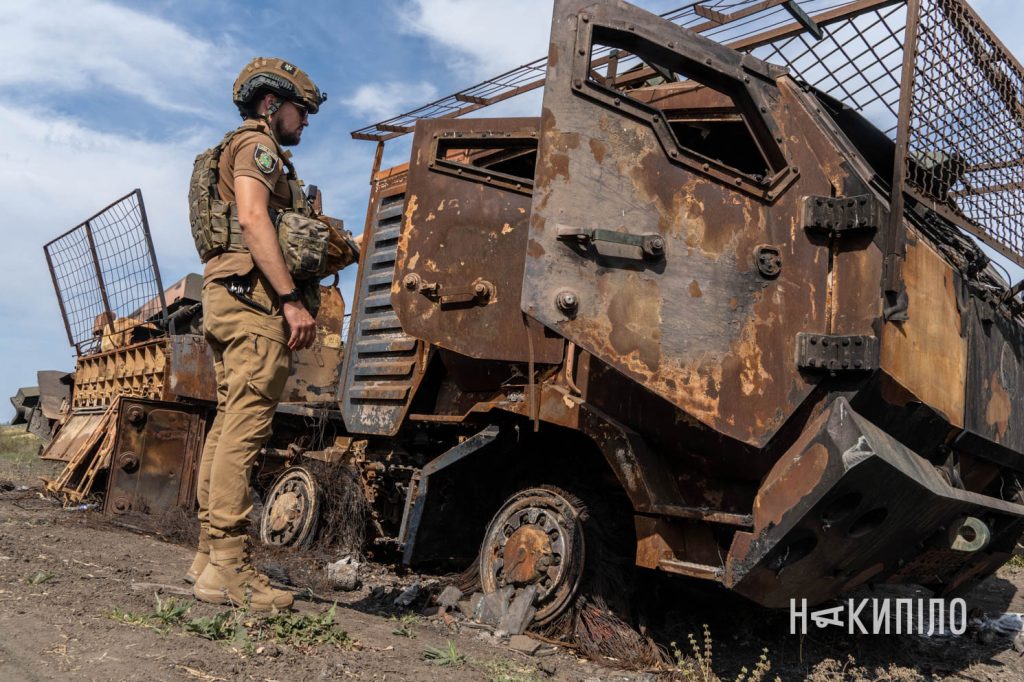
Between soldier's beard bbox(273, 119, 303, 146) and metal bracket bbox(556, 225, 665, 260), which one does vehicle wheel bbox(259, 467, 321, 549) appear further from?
metal bracket bbox(556, 225, 665, 260)

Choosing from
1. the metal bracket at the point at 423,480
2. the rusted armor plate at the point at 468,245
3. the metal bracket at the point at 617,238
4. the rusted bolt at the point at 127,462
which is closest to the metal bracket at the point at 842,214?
the metal bracket at the point at 617,238

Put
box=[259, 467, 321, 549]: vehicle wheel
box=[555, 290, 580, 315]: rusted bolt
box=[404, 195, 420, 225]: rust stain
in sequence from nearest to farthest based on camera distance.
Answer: box=[555, 290, 580, 315]: rusted bolt
box=[404, 195, 420, 225]: rust stain
box=[259, 467, 321, 549]: vehicle wheel

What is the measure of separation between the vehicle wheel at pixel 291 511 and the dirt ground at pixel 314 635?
0.99ft

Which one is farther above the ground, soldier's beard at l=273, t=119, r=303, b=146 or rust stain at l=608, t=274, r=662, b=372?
soldier's beard at l=273, t=119, r=303, b=146

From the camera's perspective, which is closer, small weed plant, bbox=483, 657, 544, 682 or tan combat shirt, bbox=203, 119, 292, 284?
small weed plant, bbox=483, 657, 544, 682

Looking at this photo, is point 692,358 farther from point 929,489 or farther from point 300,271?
point 300,271

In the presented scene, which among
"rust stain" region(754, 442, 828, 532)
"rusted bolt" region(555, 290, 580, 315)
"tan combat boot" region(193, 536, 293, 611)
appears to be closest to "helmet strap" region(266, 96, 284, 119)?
"rusted bolt" region(555, 290, 580, 315)

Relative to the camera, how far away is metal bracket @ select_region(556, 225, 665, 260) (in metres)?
3.51

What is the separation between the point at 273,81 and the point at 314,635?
7.35 feet

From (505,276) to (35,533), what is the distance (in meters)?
3.34

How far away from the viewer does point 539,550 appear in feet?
13.6

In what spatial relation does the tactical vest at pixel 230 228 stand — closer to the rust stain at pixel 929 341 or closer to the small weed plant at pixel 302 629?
the small weed plant at pixel 302 629

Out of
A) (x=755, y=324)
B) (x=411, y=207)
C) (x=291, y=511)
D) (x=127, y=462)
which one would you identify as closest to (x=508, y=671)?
(x=755, y=324)

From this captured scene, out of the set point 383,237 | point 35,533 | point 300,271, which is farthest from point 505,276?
point 35,533
